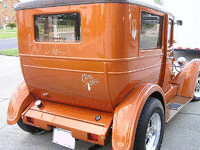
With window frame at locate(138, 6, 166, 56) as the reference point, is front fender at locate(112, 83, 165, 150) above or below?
below

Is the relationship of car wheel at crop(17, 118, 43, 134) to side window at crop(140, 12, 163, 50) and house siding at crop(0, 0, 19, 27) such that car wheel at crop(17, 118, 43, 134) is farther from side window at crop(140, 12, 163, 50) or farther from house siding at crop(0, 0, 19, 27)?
house siding at crop(0, 0, 19, 27)

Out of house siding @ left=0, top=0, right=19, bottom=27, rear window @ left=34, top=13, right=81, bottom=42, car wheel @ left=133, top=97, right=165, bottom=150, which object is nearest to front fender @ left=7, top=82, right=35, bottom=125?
rear window @ left=34, top=13, right=81, bottom=42

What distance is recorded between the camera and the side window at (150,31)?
241cm

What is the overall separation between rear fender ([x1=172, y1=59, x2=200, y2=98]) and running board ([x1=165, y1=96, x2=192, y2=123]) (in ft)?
0.41

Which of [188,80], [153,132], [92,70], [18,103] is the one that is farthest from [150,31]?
[18,103]

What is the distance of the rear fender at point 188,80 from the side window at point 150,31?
4.21 ft

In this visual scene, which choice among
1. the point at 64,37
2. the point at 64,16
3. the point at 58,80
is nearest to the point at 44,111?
the point at 58,80

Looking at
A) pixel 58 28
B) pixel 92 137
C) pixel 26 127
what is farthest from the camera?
pixel 26 127

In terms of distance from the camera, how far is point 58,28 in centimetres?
242

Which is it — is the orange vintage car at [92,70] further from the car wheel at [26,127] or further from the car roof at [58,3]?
the car wheel at [26,127]

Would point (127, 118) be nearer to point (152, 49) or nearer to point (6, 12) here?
point (152, 49)

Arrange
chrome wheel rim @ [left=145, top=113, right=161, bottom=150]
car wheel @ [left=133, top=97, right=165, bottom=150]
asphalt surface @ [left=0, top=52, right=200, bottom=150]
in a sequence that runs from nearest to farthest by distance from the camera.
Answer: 1. car wheel @ [left=133, top=97, right=165, bottom=150]
2. chrome wheel rim @ [left=145, top=113, right=161, bottom=150]
3. asphalt surface @ [left=0, top=52, right=200, bottom=150]

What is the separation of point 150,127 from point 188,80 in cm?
174

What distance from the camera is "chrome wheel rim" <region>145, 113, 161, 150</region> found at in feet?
8.36
